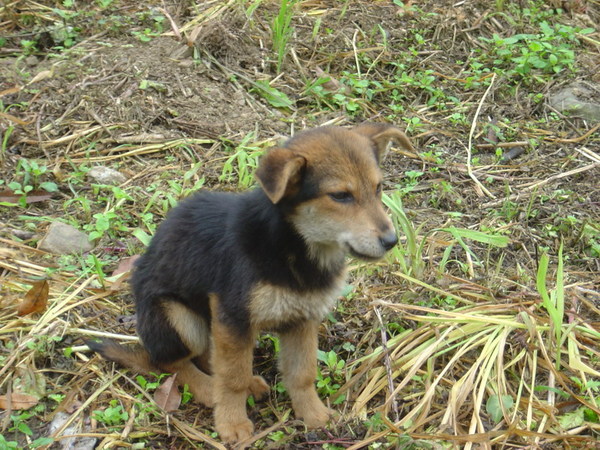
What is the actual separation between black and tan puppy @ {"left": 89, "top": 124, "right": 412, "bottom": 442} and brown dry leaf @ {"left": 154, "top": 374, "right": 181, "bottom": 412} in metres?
0.11

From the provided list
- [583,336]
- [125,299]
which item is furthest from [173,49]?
[583,336]

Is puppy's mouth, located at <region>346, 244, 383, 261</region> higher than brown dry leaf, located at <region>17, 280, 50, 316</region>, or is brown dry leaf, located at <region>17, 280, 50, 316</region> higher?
puppy's mouth, located at <region>346, 244, 383, 261</region>

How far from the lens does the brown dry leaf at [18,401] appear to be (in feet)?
13.4

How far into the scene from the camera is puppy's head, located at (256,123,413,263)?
12.2 feet

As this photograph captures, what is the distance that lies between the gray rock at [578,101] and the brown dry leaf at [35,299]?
5.28 meters

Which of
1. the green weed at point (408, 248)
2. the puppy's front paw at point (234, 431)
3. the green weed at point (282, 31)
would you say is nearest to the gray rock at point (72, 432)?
the puppy's front paw at point (234, 431)

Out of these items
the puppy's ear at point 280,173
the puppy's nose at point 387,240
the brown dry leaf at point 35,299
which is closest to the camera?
the puppy's ear at point 280,173

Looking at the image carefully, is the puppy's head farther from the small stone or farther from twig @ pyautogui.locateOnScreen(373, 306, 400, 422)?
the small stone

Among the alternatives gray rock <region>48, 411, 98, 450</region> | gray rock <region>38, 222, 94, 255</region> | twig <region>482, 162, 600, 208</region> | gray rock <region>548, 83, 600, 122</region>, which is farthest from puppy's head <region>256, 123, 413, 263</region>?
gray rock <region>548, 83, 600, 122</region>

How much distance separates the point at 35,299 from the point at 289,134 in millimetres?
3006

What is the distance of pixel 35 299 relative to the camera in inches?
183

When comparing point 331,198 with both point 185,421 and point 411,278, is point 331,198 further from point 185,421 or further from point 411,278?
point 185,421

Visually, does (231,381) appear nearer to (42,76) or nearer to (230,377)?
(230,377)

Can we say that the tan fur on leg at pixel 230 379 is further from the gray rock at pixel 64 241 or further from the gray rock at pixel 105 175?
the gray rock at pixel 105 175
